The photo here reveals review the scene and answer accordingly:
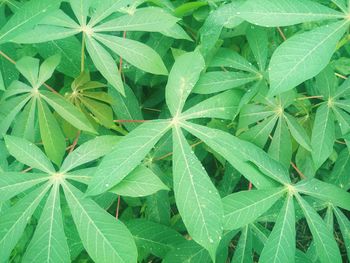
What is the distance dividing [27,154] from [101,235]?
0.36 meters

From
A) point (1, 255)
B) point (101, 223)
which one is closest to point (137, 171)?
point (101, 223)

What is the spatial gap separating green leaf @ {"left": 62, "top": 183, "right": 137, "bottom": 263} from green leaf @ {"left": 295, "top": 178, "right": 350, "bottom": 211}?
1.76 feet

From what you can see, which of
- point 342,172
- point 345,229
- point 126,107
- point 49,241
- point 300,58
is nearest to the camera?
point 300,58

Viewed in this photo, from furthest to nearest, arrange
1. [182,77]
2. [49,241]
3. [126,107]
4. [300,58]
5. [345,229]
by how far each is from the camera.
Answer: [126,107] → [345,229] → [182,77] → [49,241] → [300,58]

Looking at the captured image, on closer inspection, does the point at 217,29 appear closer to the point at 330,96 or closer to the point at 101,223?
the point at 330,96

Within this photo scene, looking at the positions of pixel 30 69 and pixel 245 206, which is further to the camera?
pixel 30 69

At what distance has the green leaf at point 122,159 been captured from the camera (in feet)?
3.95

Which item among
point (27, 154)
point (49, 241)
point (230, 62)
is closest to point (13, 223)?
point (49, 241)

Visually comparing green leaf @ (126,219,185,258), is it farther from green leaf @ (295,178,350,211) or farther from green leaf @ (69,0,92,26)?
green leaf @ (69,0,92,26)

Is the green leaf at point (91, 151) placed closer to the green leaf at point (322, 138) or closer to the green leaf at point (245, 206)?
the green leaf at point (245, 206)

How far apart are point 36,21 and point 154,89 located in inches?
30.7

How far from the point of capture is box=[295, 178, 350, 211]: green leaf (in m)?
1.31

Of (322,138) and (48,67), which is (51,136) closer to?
(48,67)

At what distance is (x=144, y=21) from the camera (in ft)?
4.71
